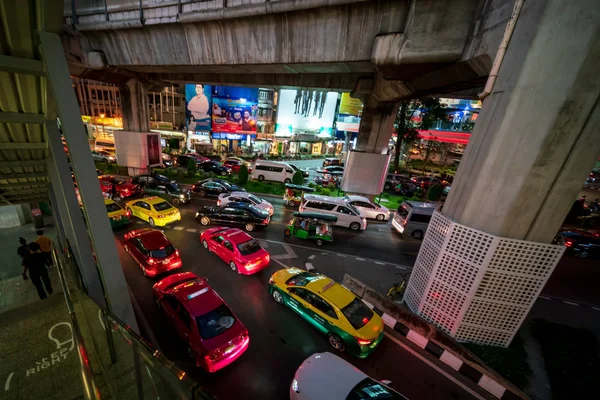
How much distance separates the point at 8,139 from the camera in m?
5.50

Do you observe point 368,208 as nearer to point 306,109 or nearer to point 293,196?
point 293,196

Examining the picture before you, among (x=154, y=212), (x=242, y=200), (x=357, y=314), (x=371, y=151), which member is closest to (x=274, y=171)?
(x=242, y=200)

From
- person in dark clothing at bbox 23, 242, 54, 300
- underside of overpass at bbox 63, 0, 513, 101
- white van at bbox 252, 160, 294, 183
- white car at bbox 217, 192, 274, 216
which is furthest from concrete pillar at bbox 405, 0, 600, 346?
white van at bbox 252, 160, 294, 183

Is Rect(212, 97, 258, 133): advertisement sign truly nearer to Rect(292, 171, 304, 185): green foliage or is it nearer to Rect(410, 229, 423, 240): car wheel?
Rect(292, 171, 304, 185): green foliage

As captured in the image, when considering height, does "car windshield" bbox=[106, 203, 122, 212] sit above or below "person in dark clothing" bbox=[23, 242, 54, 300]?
below

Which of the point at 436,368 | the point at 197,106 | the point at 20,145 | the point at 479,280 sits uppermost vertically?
the point at 197,106

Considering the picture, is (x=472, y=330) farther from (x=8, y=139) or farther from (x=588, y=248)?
(x=588, y=248)

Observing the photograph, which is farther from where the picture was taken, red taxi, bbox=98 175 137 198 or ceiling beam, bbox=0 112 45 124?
red taxi, bbox=98 175 137 198

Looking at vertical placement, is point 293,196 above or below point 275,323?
above

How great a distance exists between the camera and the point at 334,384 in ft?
16.3

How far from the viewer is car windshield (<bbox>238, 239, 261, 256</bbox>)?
995cm

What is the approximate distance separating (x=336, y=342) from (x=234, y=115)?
35066 mm

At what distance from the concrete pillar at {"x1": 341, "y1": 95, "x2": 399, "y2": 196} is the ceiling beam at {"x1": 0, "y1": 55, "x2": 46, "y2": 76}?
53.7 ft

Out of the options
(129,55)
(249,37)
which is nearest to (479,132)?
(249,37)
